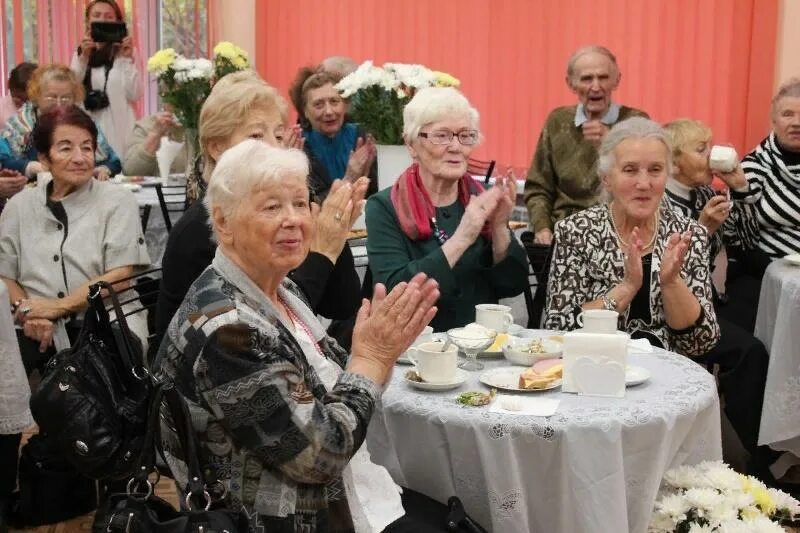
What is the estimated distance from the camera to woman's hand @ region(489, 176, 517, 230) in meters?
3.38

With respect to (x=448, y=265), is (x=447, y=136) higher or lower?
higher

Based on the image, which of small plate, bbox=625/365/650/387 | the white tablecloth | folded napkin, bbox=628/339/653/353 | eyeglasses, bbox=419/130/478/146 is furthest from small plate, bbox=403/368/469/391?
the white tablecloth

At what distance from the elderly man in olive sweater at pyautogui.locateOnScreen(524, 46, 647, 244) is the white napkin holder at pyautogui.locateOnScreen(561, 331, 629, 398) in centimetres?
247

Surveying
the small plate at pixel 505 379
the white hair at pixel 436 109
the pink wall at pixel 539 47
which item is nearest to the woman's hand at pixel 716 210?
the white hair at pixel 436 109

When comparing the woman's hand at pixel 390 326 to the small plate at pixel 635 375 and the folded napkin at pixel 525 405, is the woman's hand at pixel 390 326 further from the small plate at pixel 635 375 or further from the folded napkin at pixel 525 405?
the small plate at pixel 635 375

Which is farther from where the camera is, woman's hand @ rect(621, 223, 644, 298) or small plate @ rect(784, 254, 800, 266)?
small plate @ rect(784, 254, 800, 266)

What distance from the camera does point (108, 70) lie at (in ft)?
22.1

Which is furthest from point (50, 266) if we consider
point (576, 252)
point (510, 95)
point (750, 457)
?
point (510, 95)

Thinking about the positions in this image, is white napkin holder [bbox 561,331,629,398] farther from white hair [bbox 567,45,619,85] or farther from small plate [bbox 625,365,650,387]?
white hair [bbox 567,45,619,85]

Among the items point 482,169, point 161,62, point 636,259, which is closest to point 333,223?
point 636,259

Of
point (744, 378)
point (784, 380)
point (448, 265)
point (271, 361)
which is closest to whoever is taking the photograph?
point (271, 361)

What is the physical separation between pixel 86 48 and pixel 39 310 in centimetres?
326

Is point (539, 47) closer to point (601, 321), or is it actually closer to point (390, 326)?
point (601, 321)

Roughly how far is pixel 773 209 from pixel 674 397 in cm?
238
